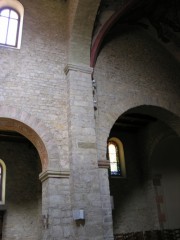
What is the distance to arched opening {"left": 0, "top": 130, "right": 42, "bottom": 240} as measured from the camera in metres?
11.3

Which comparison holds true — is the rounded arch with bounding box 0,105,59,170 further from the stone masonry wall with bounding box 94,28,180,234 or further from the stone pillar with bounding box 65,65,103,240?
the stone masonry wall with bounding box 94,28,180,234

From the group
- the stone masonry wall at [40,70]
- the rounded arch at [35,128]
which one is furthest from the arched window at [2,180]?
the stone masonry wall at [40,70]

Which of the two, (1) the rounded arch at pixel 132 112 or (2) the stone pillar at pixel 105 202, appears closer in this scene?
(2) the stone pillar at pixel 105 202

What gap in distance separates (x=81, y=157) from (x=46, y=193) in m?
1.27

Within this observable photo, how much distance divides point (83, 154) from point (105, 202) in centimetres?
140

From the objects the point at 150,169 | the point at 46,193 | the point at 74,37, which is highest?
the point at 74,37

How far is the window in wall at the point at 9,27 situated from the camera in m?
8.82

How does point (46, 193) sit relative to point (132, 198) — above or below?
below

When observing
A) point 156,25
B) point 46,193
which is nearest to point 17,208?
point 46,193

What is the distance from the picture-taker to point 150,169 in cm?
1358

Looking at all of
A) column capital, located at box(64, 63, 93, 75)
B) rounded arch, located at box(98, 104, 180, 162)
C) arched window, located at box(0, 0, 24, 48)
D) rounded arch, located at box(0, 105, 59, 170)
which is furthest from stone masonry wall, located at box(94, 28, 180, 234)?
arched window, located at box(0, 0, 24, 48)

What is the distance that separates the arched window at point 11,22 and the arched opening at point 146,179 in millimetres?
5588

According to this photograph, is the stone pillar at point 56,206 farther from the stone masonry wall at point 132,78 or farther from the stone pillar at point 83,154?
the stone masonry wall at point 132,78

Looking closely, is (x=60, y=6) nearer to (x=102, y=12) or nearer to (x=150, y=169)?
(x=102, y=12)
